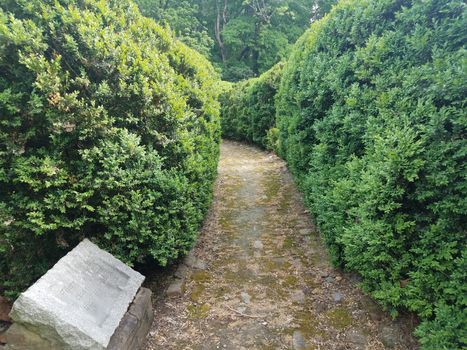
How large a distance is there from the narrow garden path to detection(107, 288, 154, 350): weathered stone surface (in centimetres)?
16

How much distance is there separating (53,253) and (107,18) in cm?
269

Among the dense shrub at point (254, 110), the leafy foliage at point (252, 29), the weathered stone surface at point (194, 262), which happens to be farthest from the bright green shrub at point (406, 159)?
the leafy foliage at point (252, 29)

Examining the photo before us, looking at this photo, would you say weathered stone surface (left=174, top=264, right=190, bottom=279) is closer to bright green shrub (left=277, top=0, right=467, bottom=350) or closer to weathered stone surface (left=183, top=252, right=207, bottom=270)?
weathered stone surface (left=183, top=252, right=207, bottom=270)

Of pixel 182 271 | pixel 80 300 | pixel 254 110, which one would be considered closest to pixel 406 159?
pixel 80 300

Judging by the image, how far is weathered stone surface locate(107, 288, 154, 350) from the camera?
2705 millimetres

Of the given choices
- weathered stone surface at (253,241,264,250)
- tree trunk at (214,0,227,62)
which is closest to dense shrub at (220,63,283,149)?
weathered stone surface at (253,241,264,250)

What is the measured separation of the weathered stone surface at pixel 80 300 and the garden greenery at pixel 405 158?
2255 mm

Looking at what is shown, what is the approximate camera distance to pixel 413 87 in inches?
116

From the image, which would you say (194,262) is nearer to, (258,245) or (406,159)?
(258,245)

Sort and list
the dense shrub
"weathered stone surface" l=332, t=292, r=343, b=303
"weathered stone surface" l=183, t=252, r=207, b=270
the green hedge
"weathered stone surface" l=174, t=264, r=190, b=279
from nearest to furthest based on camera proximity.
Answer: the green hedge → "weathered stone surface" l=332, t=292, r=343, b=303 → "weathered stone surface" l=174, t=264, r=190, b=279 → "weathered stone surface" l=183, t=252, r=207, b=270 → the dense shrub

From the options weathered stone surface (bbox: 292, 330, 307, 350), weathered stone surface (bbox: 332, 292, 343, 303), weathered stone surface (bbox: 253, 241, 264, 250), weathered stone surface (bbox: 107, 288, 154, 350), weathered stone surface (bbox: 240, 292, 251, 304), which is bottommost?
weathered stone surface (bbox: 240, 292, 251, 304)

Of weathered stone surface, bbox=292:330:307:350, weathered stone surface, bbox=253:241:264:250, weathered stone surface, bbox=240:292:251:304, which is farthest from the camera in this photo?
weathered stone surface, bbox=253:241:264:250

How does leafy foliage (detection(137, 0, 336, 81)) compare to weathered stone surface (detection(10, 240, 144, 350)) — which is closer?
weathered stone surface (detection(10, 240, 144, 350))

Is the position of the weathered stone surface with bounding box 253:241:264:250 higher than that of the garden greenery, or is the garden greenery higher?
the garden greenery
